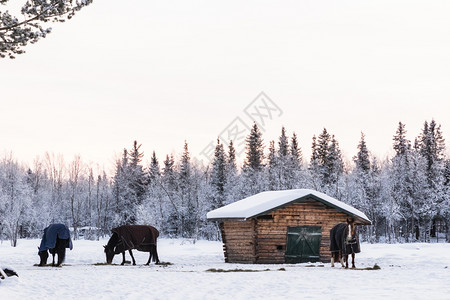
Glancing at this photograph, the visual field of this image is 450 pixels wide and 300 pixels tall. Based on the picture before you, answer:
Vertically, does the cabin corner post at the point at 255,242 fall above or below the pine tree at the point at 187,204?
below

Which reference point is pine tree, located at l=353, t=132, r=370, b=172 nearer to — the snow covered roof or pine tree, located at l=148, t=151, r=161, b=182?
pine tree, located at l=148, t=151, r=161, b=182

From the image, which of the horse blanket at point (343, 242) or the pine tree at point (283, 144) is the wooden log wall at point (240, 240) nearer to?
A: the horse blanket at point (343, 242)

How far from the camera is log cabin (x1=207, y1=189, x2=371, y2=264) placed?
2631 centimetres

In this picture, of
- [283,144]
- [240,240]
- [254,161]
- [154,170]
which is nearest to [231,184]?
[254,161]

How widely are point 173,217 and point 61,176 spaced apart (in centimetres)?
2095

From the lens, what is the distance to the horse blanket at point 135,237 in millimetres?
24453

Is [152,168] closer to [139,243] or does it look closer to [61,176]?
[61,176]

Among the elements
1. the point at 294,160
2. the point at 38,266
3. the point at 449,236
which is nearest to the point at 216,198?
the point at 294,160

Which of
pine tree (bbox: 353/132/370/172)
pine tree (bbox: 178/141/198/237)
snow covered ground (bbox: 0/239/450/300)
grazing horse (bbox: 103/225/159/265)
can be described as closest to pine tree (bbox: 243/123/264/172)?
pine tree (bbox: 178/141/198/237)

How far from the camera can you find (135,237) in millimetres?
24531

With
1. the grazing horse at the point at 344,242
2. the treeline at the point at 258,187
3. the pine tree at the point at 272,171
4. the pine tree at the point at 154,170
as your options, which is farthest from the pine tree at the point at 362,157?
the grazing horse at the point at 344,242

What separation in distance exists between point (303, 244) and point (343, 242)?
4.75 meters

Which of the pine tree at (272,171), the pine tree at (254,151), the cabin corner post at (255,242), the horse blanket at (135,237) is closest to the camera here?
the horse blanket at (135,237)

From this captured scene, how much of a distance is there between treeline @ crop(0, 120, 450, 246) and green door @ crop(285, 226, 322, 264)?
116ft
